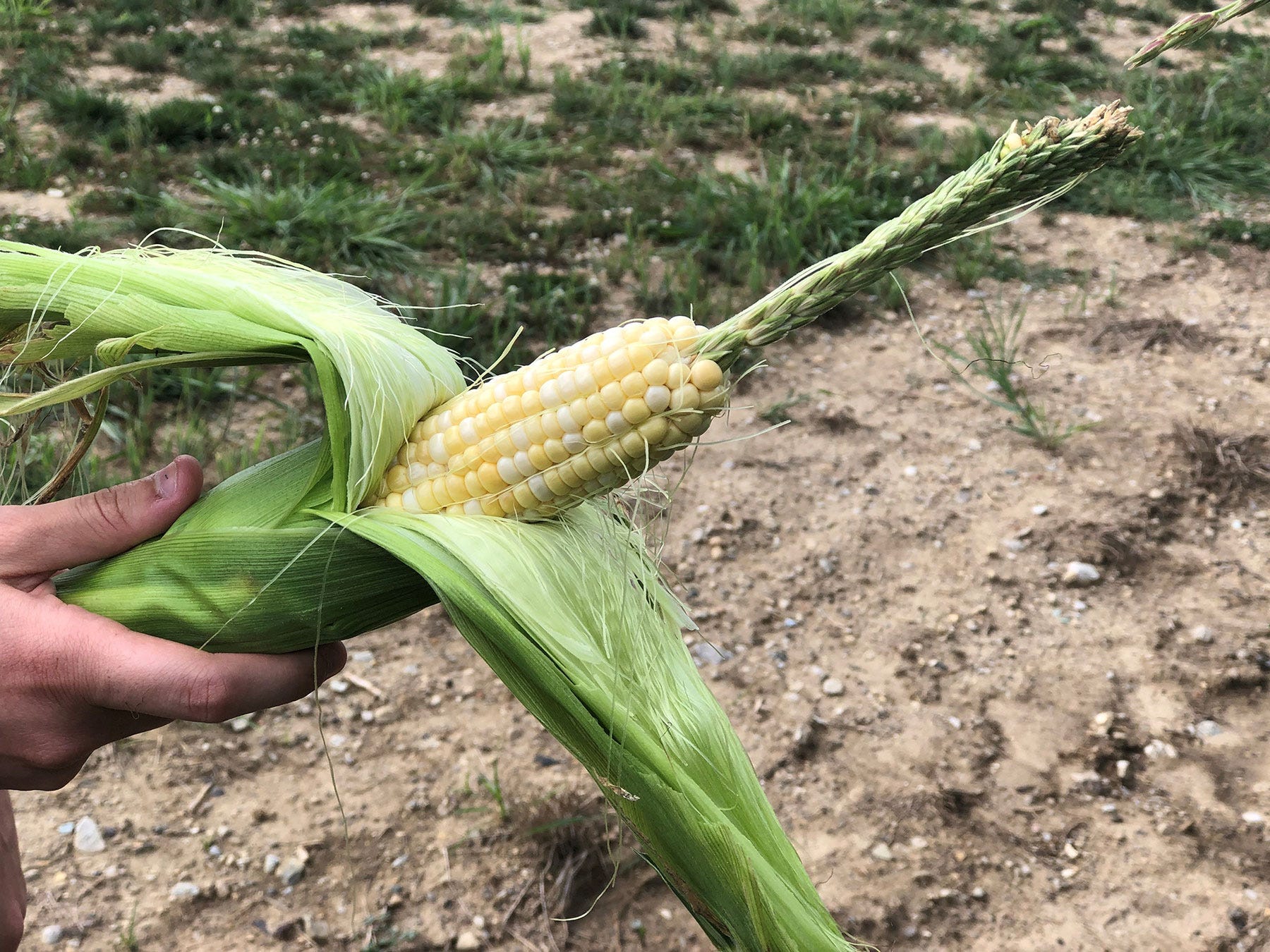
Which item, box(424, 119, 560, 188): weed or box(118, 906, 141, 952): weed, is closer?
box(118, 906, 141, 952): weed

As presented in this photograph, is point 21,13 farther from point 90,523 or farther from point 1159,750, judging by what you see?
point 1159,750

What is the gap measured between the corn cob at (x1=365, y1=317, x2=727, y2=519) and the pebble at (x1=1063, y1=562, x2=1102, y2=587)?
2.39 meters

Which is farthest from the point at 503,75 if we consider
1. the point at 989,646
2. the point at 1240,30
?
the point at 1240,30

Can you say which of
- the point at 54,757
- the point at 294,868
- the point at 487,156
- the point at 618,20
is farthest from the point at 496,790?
the point at 618,20

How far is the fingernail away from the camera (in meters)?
1.38

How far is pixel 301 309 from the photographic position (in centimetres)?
137

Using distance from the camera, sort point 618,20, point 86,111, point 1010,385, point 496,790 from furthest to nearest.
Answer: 1. point 618,20
2. point 86,111
3. point 1010,385
4. point 496,790

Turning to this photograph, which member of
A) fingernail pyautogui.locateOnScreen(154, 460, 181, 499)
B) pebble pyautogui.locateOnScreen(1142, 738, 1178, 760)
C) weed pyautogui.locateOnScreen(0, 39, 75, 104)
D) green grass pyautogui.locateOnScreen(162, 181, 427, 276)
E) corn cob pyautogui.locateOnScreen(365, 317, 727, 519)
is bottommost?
pebble pyautogui.locateOnScreen(1142, 738, 1178, 760)

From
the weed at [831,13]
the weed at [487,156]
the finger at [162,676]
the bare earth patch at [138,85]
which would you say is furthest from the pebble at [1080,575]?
the weed at [831,13]

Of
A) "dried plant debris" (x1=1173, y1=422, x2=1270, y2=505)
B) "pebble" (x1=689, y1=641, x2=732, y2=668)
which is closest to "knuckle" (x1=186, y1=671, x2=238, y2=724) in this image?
"pebble" (x1=689, y1=641, x2=732, y2=668)

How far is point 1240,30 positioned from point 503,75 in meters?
6.35

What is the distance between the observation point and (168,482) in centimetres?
139

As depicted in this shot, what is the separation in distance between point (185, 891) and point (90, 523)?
1.26 metres

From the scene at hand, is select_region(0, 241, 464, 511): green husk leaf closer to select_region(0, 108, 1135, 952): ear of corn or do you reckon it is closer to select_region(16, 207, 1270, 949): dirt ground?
select_region(0, 108, 1135, 952): ear of corn
